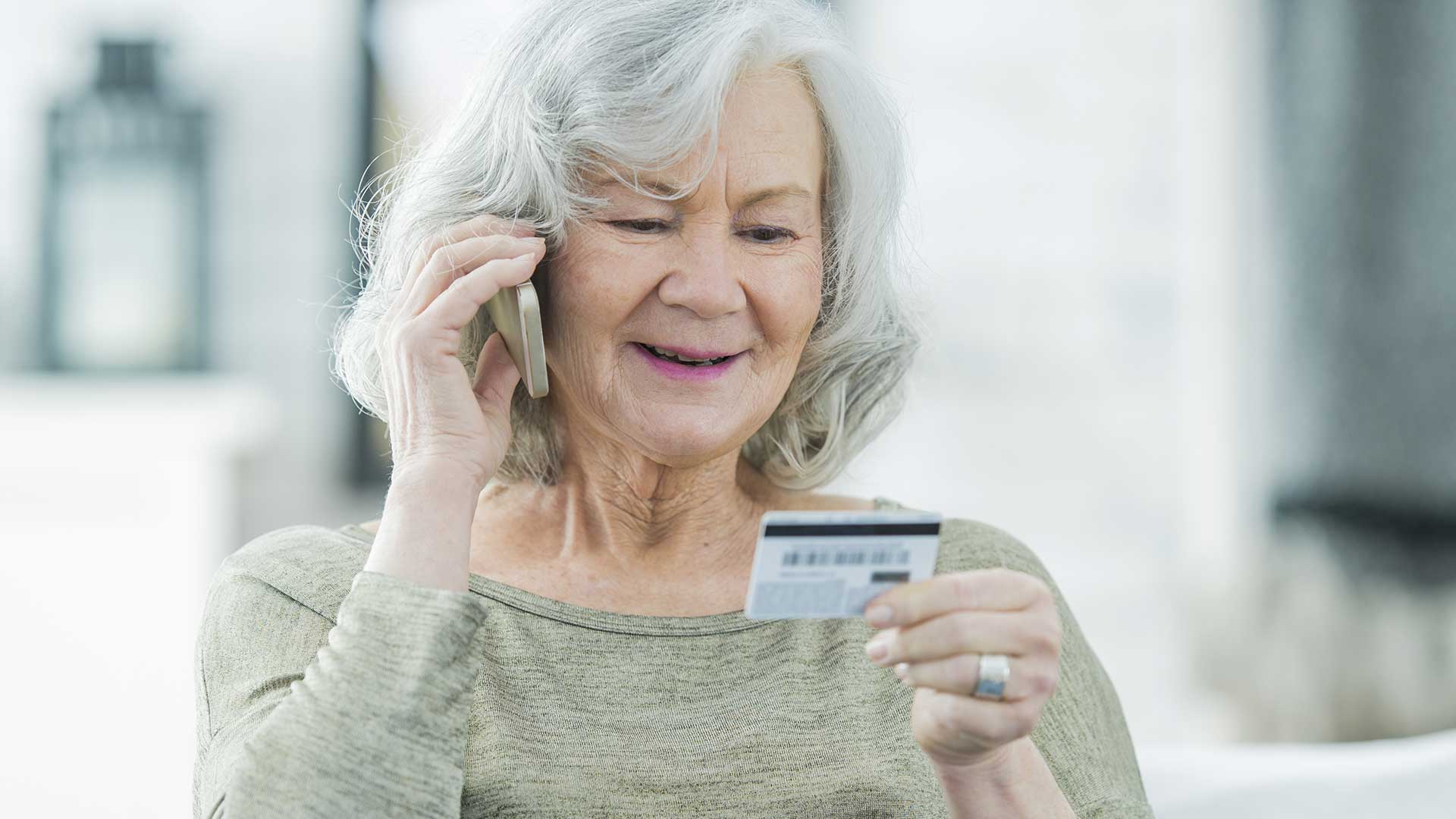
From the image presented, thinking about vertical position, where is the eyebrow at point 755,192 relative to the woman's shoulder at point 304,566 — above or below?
above

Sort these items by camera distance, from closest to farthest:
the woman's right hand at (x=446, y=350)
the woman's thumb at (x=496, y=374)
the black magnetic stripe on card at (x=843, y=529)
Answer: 1. the black magnetic stripe on card at (x=843, y=529)
2. the woman's right hand at (x=446, y=350)
3. the woman's thumb at (x=496, y=374)

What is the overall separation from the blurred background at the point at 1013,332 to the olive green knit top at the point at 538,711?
1.70 metres

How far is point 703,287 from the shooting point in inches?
51.0

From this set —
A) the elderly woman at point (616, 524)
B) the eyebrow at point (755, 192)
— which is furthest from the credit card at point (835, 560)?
the eyebrow at point (755, 192)

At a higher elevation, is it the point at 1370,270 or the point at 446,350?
the point at 1370,270

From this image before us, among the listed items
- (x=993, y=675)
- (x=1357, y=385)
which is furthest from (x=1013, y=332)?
(x=993, y=675)

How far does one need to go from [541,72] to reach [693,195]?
198 mm

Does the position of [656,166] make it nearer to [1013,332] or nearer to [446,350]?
[446,350]

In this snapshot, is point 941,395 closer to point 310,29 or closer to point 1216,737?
point 1216,737

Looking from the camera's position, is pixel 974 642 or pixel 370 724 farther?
pixel 370 724

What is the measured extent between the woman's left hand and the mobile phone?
1.45ft

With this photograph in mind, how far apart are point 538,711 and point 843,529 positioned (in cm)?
45

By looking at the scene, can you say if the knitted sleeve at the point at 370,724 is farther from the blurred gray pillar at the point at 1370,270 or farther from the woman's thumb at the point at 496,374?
the blurred gray pillar at the point at 1370,270

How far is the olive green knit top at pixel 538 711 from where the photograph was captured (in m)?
1.12
